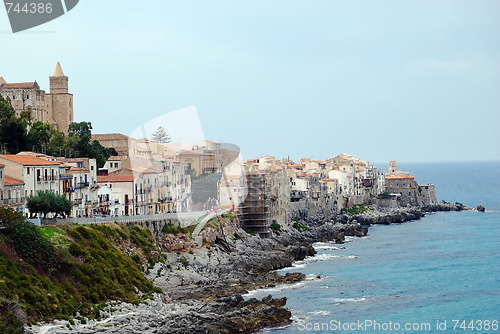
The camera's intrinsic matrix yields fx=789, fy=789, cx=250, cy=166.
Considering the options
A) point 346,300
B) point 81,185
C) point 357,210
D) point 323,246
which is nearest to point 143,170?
point 81,185

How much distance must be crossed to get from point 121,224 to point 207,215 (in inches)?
648

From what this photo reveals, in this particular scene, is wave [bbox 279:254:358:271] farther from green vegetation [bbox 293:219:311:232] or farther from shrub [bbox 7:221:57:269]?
shrub [bbox 7:221:57:269]

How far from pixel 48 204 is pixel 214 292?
12449 millimetres

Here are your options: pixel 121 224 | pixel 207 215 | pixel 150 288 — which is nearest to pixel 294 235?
pixel 207 215

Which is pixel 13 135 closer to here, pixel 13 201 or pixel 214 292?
pixel 13 201

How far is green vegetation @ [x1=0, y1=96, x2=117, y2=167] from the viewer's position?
69625mm

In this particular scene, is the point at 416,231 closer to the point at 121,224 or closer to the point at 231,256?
the point at 231,256

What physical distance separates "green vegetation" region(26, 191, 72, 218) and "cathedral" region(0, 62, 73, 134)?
40.9 m

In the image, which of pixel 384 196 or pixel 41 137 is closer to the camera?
pixel 41 137

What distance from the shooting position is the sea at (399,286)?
162ft

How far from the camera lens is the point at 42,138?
256 feet

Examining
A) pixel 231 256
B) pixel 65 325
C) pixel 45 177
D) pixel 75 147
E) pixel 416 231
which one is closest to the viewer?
pixel 65 325

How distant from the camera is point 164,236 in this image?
61.2m

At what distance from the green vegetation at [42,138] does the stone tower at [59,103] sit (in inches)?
292
